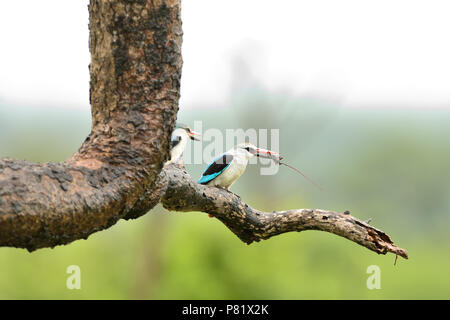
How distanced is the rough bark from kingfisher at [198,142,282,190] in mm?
1700

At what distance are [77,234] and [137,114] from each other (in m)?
0.47

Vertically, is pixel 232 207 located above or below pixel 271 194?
below

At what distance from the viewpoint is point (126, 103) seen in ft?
6.11

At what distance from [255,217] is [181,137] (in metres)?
0.98

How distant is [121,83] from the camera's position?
1.85 meters

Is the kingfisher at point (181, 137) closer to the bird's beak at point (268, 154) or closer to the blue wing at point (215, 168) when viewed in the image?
the blue wing at point (215, 168)

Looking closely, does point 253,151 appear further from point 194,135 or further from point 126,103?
point 126,103

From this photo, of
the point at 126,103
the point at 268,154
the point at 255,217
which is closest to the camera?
the point at 126,103

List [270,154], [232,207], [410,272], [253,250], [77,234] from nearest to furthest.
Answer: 1. [77,234]
2. [232,207]
3. [270,154]
4. [253,250]
5. [410,272]

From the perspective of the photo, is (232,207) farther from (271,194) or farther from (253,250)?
(271,194)

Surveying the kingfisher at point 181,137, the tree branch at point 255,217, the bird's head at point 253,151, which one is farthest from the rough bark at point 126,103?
the bird's head at point 253,151

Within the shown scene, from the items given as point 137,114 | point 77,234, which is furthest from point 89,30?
point 77,234

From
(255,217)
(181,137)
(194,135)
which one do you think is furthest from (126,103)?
(194,135)

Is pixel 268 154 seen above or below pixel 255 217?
above
